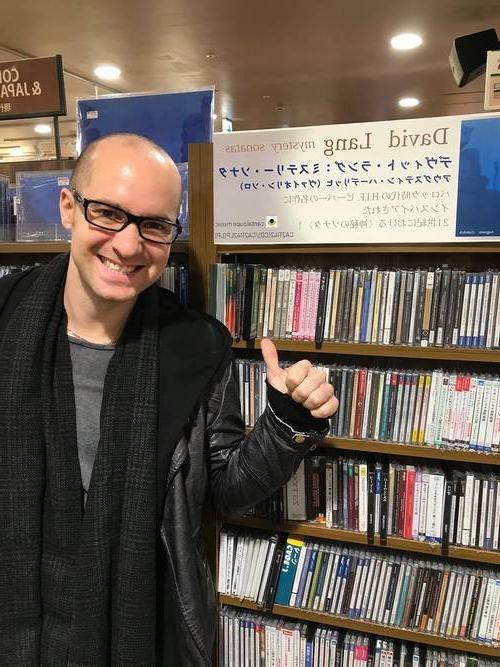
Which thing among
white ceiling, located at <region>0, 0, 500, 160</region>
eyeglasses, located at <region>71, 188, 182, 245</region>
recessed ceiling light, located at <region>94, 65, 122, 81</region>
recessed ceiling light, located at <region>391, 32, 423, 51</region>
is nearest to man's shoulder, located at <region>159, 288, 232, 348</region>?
eyeglasses, located at <region>71, 188, 182, 245</region>

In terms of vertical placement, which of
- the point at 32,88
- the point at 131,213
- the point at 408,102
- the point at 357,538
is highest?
the point at 408,102

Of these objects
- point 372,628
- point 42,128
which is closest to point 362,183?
point 372,628

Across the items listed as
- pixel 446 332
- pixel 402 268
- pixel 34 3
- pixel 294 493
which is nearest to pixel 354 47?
pixel 34 3

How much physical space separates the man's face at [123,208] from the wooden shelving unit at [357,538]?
87 cm

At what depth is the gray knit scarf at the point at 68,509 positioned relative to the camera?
3.84ft

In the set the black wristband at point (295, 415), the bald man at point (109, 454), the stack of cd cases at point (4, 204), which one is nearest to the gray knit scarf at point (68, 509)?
Answer: the bald man at point (109, 454)

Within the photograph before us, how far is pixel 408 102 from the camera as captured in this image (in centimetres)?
512

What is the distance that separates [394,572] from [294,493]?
0.36m

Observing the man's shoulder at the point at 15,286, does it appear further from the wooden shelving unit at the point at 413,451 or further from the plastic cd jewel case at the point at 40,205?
the wooden shelving unit at the point at 413,451

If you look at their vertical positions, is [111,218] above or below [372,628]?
above

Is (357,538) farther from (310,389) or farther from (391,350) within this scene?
(310,389)

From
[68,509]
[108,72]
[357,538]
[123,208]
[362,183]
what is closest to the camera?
[123,208]

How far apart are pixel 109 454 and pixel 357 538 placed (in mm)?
791

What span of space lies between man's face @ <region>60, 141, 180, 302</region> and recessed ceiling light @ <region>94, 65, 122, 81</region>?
141 inches
